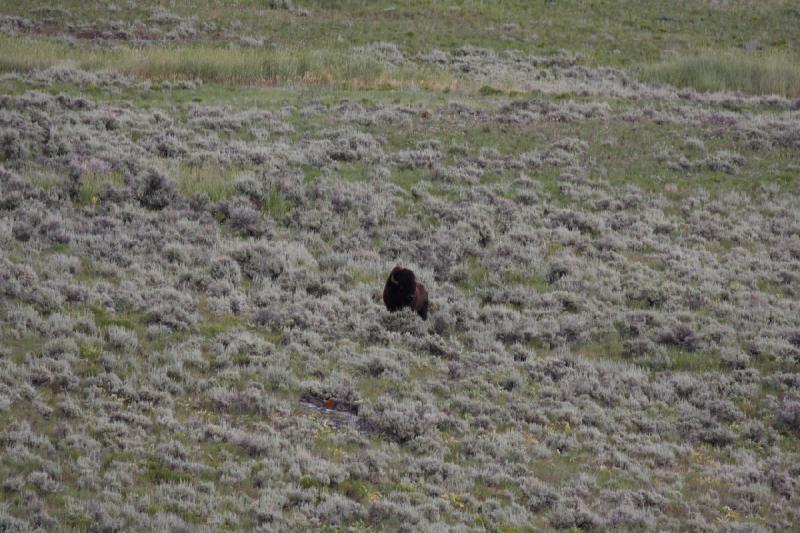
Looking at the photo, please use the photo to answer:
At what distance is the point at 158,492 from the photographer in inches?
494

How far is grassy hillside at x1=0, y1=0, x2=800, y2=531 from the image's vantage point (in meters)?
14.0

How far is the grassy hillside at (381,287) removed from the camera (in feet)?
45.8

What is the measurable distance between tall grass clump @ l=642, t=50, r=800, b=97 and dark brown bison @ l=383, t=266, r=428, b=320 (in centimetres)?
2525

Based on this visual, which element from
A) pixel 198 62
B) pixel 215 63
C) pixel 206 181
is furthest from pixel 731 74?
pixel 206 181

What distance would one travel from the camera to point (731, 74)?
135ft

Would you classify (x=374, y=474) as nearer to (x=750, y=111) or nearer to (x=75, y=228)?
(x=75, y=228)

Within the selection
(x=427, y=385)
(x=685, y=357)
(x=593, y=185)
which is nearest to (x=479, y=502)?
(x=427, y=385)

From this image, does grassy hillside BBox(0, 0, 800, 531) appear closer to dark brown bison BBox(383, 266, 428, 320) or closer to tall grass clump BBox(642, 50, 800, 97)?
tall grass clump BBox(642, 50, 800, 97)

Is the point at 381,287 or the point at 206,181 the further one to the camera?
the point at 206,181

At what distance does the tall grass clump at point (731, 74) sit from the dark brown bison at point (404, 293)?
82.8 feet

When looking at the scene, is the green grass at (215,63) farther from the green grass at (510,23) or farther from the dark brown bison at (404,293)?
the dark brown bison at (404,293)

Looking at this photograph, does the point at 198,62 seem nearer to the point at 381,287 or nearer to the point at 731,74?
the point at 381,287

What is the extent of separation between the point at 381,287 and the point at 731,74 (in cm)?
2613

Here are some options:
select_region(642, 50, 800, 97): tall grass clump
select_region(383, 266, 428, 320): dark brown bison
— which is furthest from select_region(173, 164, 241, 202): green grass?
select_region(642, 50, 800, 97): tall grass clump
